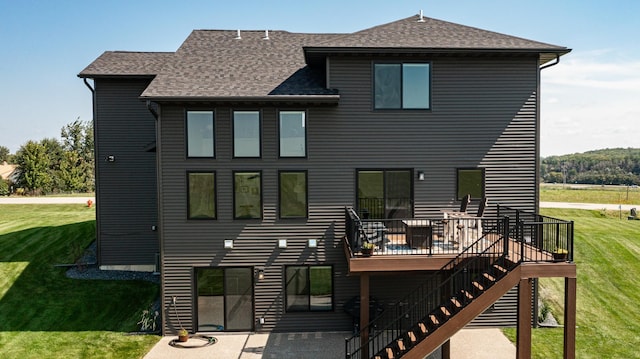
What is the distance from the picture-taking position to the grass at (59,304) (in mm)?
11721

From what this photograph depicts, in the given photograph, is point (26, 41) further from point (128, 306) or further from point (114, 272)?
point (128, 306)

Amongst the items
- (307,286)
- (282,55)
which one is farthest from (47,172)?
(307,286)

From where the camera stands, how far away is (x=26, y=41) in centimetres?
3108

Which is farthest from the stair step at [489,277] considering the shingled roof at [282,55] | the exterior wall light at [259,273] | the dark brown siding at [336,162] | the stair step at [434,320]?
the exterior wall light at [259,273]

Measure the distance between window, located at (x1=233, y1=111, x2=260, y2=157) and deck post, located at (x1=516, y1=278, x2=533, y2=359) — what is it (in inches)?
301

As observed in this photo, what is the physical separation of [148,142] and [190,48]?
3.98 meters

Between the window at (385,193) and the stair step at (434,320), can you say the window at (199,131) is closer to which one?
the window at (385,193)

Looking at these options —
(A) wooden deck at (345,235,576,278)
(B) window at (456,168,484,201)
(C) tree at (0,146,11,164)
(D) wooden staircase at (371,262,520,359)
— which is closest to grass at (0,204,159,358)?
(A) wooden deck at (345,235,576,278)

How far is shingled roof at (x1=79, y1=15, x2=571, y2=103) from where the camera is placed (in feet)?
39.7

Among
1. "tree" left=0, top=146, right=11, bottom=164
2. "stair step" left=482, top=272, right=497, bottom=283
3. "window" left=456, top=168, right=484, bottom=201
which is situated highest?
"tree" left=0, top=146, right=11, bottom=164

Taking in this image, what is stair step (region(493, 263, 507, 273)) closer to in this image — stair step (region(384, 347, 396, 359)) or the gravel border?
stair step (region(384, 347, 396, 359))

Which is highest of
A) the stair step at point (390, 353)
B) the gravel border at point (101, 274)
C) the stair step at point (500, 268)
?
the stair step at point (500, 268)

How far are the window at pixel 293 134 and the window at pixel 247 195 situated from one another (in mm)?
1101

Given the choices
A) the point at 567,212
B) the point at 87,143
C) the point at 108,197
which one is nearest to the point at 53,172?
the point at 87,143
